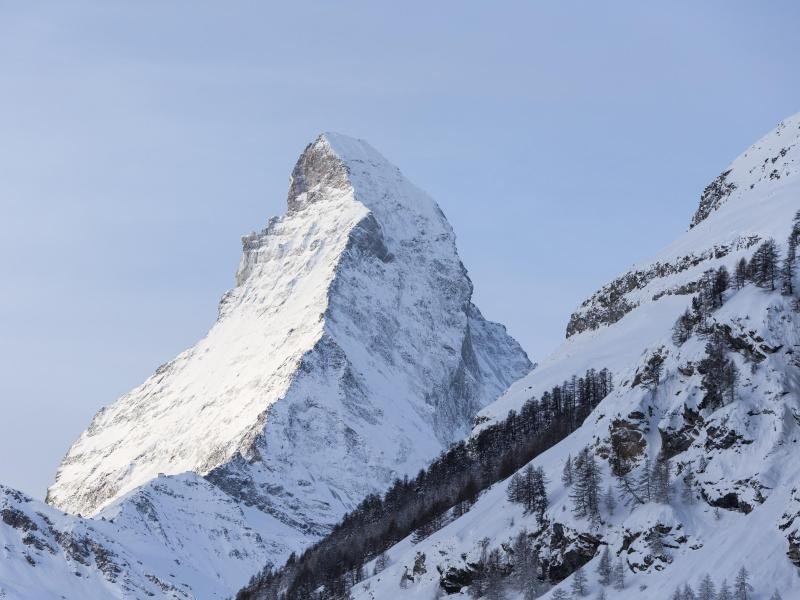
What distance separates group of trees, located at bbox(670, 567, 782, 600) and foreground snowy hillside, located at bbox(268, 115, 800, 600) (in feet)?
0.46

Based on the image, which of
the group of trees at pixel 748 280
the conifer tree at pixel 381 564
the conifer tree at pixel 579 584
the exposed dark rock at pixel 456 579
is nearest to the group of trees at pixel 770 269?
the group of trees at pixel 748 280

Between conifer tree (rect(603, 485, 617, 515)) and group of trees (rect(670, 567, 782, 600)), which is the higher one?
conifer tree (rect(603, 485, 617, 515))

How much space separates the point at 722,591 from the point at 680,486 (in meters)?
18.3

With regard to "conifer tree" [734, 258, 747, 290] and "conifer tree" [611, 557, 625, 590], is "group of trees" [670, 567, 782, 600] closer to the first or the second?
"conifer tree" [611, 557, 625, 590]

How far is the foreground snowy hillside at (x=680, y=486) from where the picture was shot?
111 meters

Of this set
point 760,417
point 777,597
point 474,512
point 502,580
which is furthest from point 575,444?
point 777,597

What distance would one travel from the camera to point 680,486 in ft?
396

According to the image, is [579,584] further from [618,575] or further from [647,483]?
[647,483]

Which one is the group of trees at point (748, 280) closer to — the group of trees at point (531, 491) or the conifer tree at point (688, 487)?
the conifer tree at point (688, 487)

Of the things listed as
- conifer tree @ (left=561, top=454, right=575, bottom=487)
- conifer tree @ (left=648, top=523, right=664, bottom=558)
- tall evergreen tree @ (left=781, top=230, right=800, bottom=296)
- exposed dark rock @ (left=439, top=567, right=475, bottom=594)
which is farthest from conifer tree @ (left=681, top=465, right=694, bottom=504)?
exposed dark rock @ (left=439, top=567, right=475, bottom=594)

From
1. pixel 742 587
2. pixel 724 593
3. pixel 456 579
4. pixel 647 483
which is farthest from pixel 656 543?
pixel 456 579

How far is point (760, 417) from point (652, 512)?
10868mm

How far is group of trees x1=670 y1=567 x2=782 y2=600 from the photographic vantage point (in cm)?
10206

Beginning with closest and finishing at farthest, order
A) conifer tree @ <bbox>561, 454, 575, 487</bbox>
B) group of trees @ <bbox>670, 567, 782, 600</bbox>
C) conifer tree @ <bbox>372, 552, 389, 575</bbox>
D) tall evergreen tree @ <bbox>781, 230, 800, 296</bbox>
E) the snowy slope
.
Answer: group of trees @ <bbox>670, 567, 782, 600</bbox>, the snowy slope, tall evergreen tree @ <bbox>781, 230, 800, 296</bbox>, conifer tree @ <bbox>561, 454, 575, 487</bbox>, conifer tree @ <bbox>372, 552, 389, 575</bbox>
